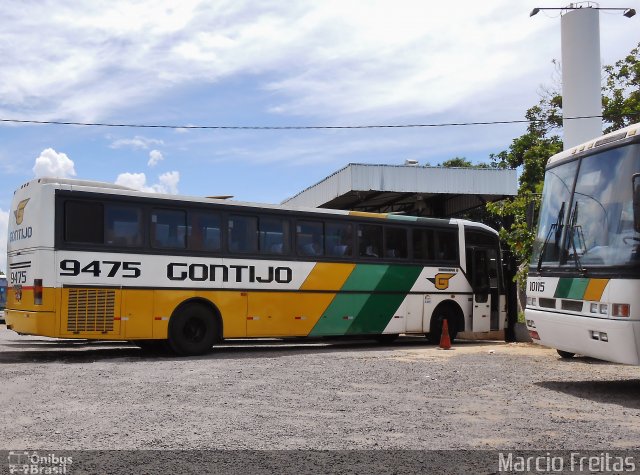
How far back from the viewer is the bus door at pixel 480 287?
17.8 metres

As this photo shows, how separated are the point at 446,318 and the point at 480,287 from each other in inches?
49.1

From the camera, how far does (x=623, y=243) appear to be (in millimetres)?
8305

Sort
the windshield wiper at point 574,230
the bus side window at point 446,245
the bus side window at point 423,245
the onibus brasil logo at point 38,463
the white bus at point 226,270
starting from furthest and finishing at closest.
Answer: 1. the bus side window at point 446,245
2. the bus side window at point 423,245
3. the white bus at point 226,270
4. the windshield wiper at point 574,230
5. the onibus brasil logo at point 38,463

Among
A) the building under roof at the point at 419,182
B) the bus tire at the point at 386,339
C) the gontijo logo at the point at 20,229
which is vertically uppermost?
the building under roof at the point at 419,182

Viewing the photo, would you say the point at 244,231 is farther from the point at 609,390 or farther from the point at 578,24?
the point at 578,24

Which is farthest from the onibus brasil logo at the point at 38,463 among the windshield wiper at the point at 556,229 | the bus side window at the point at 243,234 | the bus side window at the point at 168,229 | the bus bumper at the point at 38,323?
the bus side window at the point at 243,234

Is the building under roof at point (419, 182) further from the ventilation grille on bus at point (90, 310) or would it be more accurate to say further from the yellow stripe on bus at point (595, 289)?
the yellow stripe on bus at point (595, 289)

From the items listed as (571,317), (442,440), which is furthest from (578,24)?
(442,440)

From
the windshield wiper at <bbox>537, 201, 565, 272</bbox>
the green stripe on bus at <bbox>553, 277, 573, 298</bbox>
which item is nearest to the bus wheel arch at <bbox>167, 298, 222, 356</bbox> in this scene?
the windshield wiper at <bbox>537, 201, 565, 272</bbox>

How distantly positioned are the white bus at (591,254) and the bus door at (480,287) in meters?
7.55

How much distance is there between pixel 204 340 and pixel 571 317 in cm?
718

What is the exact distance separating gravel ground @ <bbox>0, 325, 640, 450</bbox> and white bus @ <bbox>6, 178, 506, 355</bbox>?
0.96 meters

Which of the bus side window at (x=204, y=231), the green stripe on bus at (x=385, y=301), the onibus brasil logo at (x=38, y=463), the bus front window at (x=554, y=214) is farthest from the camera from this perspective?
the green stripe on bus at (x=385, y=301)

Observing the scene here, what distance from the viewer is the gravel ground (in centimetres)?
609
